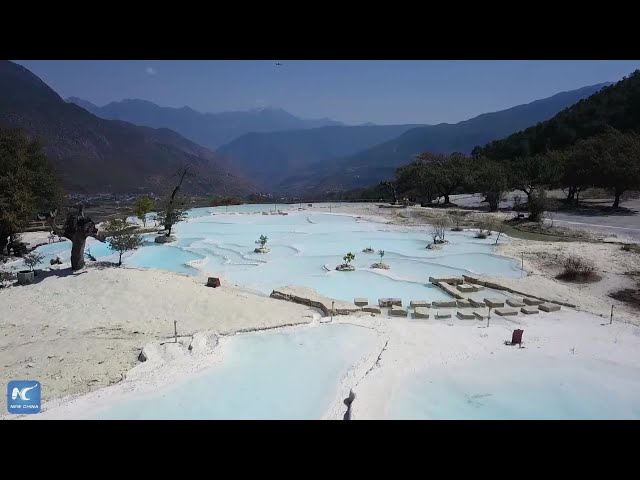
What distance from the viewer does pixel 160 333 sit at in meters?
8.00

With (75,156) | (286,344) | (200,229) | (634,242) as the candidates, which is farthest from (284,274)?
(75,156)

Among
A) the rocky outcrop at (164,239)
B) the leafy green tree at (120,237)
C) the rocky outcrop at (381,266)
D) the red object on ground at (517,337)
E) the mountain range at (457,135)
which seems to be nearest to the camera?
the red object on ground at (517,337)

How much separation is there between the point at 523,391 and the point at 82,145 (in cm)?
6206

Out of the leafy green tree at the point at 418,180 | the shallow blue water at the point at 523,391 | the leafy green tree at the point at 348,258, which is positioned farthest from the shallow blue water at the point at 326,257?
the leafy green tree at the point at 418,180

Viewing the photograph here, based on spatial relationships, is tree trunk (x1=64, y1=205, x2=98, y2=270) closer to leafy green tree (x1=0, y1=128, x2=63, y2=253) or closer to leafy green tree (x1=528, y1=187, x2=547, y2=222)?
leafy green tree (x1=0, y1=128, x2=63, y2=253)

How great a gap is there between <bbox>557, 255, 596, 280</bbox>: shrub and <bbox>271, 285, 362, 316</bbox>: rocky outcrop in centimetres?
622

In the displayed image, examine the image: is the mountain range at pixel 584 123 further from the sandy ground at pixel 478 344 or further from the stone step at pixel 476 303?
the sandy ground at pixel 478 344

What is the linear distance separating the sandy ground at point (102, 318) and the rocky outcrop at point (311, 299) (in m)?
0.32

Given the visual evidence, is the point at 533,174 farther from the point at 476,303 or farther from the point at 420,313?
the point at 420,313

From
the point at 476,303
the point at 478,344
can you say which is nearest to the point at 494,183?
the point at 476,303

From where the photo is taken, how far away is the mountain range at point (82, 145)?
48.8 meters

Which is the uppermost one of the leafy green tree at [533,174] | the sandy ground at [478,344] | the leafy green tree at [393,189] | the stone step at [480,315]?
the leafy green tree at [533,174]

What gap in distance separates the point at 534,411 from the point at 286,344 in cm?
397

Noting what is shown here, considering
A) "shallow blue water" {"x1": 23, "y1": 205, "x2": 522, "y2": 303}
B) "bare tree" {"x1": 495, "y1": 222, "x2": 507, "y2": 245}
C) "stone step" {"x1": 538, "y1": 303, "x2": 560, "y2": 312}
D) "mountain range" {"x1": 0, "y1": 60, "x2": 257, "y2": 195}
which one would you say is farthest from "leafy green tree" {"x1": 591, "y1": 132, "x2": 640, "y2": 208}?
"mountain range" {"x1": 0, "y1": 60, "x2": 257, "y2": 195}
